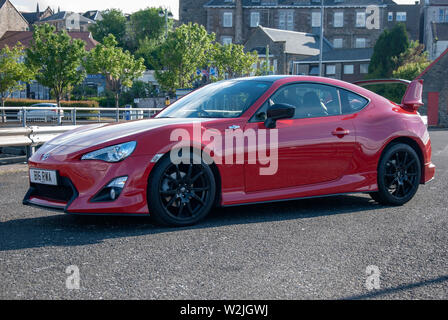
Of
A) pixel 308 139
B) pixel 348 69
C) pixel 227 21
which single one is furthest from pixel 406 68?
pixel 308 139

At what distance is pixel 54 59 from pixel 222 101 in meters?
43.7

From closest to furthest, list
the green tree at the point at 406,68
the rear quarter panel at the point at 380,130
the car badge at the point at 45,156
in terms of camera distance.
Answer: the car badge at the point at 45,156, the rear quarter panel at the point at 380,130, the green tree at the point at 406,68

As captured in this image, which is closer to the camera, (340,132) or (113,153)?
(113,153)

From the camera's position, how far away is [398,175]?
20.3ft

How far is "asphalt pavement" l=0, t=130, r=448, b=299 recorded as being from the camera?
10.6ft

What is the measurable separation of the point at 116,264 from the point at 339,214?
108 inches

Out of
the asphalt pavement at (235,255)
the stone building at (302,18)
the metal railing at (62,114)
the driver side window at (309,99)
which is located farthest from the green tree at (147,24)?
the asphalt pavement at (235,255)

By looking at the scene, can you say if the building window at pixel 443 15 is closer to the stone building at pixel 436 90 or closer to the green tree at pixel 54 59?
the stone building at pixel 436 90

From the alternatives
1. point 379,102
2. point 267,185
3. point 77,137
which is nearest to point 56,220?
point 77,137

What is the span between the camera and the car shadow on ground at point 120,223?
14.5ft

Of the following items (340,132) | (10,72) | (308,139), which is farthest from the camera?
(10,72)

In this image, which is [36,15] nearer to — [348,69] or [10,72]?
[348,69]

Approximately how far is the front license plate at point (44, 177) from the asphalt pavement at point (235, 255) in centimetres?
41

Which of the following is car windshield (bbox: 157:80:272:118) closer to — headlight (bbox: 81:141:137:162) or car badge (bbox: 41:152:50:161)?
headlight (bbox: 81:141:137:162)
